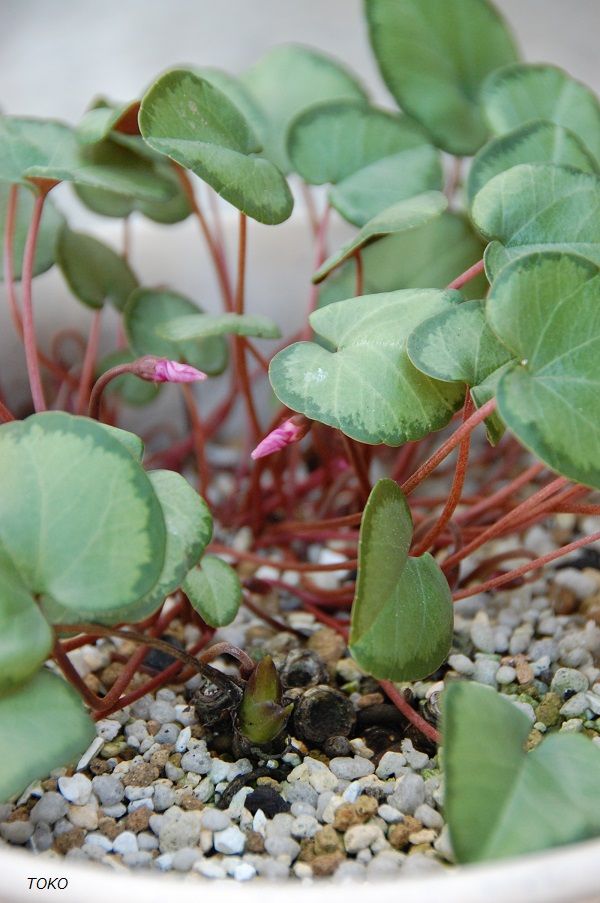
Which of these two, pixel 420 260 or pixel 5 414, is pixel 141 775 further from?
pixel 420 260

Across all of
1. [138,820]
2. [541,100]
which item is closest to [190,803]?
[138,820]

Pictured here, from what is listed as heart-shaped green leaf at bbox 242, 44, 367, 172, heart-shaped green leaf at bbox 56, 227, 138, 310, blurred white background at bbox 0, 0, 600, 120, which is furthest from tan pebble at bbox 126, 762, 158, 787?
blurred white background at bbox 0, 0, 600, 120

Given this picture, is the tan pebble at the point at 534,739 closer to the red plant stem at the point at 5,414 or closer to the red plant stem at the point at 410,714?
the red plant stem at the point at 410,714

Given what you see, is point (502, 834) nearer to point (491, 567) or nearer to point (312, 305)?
point (491, 567)

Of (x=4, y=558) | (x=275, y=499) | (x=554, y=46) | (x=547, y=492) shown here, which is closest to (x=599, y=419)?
(x=547, y=492)

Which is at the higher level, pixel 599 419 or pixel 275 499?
pixel 599 419

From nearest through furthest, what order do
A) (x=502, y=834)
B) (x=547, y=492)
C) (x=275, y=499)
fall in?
(x=502, y=834)
(x=547, y=492)
(x=275, y=499)
